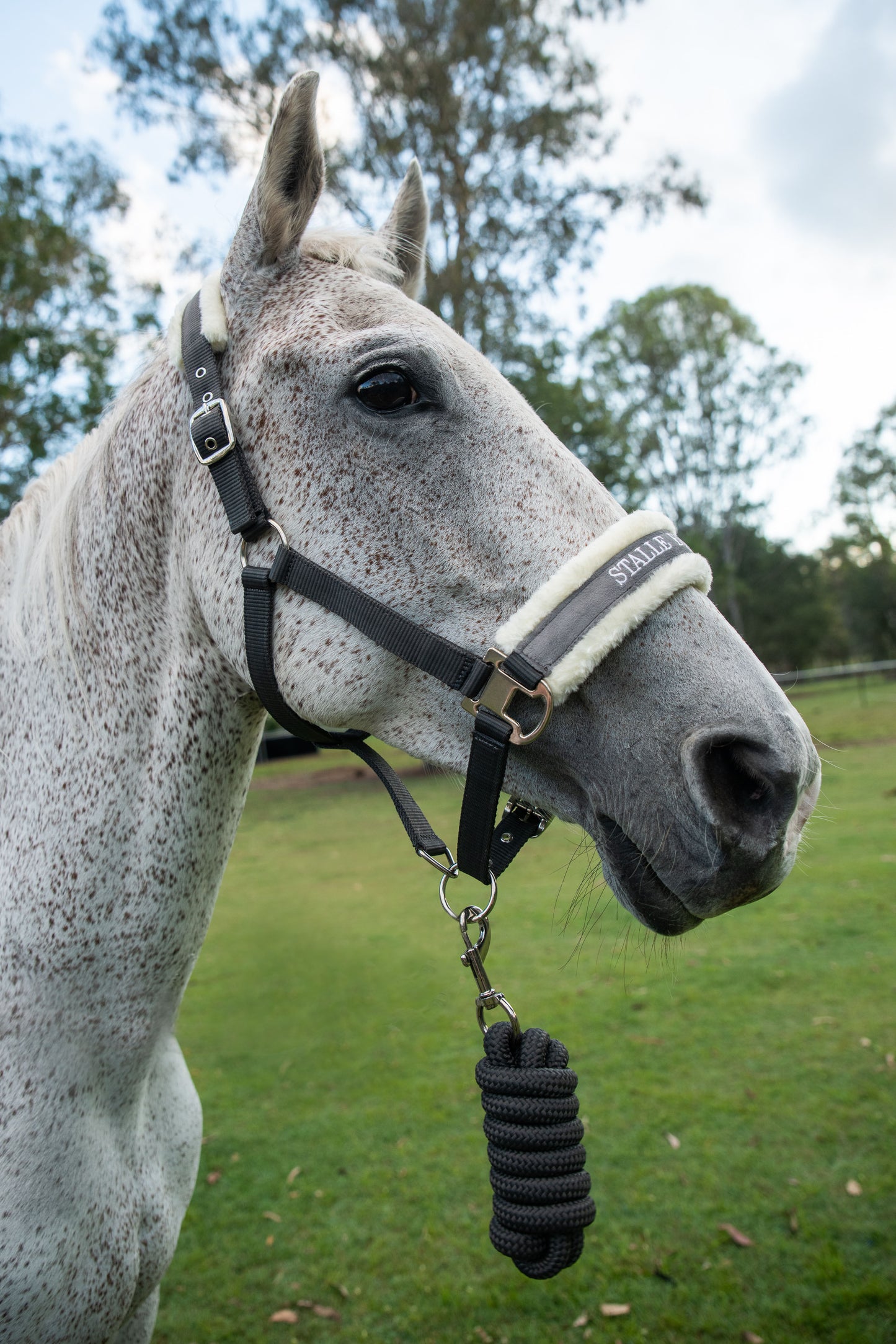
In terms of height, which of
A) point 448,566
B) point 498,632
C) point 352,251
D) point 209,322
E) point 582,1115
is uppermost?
point 352,251

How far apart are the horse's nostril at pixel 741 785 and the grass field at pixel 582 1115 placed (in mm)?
283

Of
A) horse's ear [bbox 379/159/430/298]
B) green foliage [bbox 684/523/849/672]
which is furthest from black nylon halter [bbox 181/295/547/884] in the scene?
green foliage [bbox 684/523/849/672]

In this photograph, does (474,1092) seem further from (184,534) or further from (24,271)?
(24,271)

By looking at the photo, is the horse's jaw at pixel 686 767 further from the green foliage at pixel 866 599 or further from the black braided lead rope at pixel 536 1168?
the green foliage at pixel 866 599

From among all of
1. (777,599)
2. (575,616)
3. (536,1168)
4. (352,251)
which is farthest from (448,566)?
(777,599)

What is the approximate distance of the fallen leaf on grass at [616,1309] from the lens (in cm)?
313

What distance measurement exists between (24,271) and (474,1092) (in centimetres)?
1796

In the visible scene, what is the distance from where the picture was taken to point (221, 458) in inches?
58.7

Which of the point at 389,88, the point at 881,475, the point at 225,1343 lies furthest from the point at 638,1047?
the point at 881,475

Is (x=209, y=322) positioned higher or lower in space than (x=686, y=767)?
higher

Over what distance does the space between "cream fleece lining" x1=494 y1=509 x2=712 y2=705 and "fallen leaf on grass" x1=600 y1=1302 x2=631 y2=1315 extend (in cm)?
314

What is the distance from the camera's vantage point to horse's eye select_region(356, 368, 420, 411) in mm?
1453

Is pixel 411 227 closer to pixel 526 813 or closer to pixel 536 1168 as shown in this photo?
pixel 526 813

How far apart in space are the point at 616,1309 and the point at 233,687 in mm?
3164
